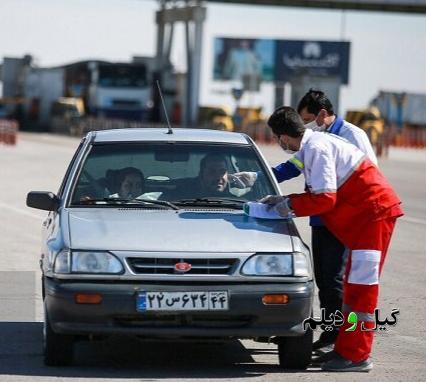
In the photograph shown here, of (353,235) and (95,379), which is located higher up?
(353,235)

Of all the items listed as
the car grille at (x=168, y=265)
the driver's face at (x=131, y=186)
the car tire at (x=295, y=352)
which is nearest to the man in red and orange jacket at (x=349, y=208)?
the car tire at (x=295, y=352)

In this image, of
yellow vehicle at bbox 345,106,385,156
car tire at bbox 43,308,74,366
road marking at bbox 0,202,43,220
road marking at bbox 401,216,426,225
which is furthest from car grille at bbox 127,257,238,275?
yellow vehicle at bbox 345,106,385,156

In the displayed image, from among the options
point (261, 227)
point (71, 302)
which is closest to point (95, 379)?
point (71, 302)

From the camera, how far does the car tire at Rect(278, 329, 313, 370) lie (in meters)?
7.93

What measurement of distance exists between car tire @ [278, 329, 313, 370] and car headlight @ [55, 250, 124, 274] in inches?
45.7

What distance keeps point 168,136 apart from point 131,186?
24.1 inches

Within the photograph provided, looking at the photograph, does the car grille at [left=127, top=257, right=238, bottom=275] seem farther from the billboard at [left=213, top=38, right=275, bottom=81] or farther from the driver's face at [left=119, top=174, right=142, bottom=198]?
the billboard at [left=213, top=38, right=275, bottom=81]

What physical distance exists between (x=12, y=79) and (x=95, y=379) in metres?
66.3

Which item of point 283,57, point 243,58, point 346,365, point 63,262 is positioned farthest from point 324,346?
point 243,58

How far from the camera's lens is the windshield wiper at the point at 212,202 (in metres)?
8.45

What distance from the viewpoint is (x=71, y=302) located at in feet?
24.6

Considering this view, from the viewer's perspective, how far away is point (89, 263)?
24.8 ft

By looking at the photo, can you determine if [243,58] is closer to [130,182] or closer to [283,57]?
[283,57]

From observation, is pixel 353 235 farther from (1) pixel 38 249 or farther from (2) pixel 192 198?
(1) pixel 38 249
